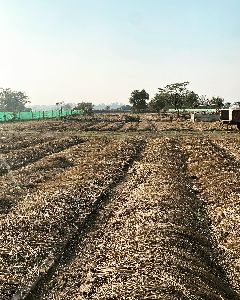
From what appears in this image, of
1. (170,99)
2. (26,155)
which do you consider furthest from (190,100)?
(26,155)

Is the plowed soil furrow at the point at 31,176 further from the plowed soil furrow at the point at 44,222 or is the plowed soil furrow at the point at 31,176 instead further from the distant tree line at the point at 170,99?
the distant tree line at the point at 170,99

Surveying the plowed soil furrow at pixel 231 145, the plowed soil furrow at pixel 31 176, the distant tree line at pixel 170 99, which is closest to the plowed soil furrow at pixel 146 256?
the plowed soil furrow at pixel 31 176

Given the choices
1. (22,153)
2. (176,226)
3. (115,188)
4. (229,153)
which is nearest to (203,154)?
(229,153)

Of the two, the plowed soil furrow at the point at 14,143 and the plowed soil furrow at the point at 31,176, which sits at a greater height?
the plowed soil furrow at the point at 14,143

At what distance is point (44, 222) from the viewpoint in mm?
11711

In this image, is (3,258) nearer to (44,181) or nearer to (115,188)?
(115,188)

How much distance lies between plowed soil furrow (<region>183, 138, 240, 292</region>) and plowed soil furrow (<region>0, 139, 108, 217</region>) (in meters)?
6.28

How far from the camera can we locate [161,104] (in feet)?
303

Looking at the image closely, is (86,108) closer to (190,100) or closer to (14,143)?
(190,100)

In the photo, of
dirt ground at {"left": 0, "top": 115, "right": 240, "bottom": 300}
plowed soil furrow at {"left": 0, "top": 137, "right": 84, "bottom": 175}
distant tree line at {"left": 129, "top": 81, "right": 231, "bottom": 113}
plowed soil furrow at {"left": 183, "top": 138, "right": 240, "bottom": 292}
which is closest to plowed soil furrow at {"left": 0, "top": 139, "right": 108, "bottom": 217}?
dirt ground at {"left": 0, "top": 115, "right": 240, "bottom": 300}

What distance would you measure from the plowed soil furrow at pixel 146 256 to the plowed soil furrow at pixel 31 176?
345 centimetres

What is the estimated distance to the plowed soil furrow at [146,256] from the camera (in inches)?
307

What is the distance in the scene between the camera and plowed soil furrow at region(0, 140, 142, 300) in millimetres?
8867

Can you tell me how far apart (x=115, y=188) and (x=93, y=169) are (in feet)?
12.2
